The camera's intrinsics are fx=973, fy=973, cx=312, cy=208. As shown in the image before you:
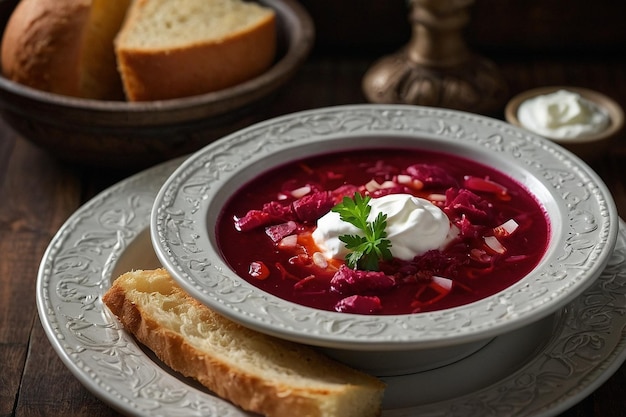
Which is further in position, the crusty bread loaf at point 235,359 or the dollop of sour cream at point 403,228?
the dollop of sour cream at point 403,228

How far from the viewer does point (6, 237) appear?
153 inches

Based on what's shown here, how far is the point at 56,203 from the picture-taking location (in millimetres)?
4121

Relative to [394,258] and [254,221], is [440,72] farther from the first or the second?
[394,258]

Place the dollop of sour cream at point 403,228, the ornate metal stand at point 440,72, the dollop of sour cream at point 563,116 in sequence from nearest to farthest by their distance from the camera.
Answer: the dollop of sour cream at point 403,228, the dollop of sour cream at point 563,116, the ornate metal stand at point 440,72

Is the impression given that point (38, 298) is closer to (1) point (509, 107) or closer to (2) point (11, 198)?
(2) point (11, 198)

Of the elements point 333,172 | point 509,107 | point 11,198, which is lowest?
point 11,198

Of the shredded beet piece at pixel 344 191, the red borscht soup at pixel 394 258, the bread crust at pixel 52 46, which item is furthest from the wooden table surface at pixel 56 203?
the shredded beet piece at pixel 344 191

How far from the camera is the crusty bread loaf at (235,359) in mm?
2529

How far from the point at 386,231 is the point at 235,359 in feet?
1.94

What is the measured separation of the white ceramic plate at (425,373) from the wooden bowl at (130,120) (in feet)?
2.34

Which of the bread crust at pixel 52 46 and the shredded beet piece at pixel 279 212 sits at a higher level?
the shredded beet piece at pixel 279 212

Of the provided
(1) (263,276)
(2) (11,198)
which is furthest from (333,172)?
(2) (11,198)

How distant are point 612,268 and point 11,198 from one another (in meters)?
2.49

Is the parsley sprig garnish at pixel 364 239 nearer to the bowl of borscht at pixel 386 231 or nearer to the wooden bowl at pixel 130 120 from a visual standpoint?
the bowl of borscht at pixel 386 231
